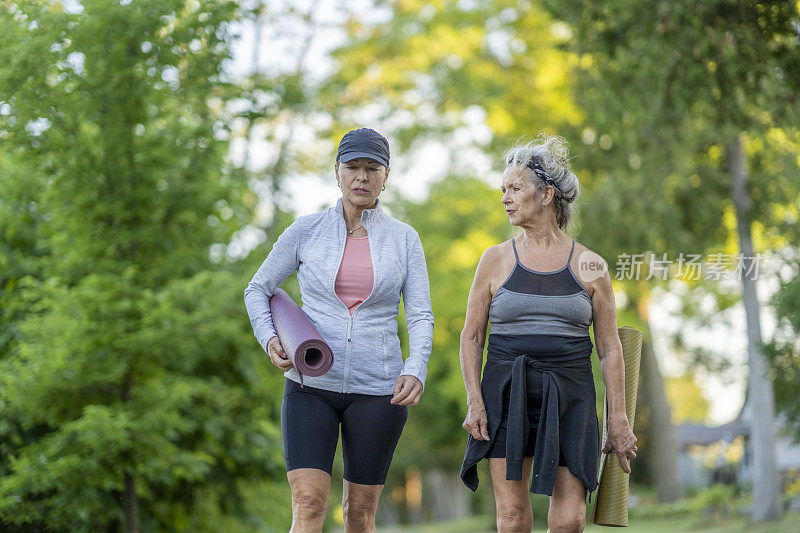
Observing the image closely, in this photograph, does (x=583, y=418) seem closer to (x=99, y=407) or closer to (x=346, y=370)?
(x=346, y=370)

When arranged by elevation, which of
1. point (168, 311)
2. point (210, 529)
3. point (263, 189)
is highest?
point (263, 189)

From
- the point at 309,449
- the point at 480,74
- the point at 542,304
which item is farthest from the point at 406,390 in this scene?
the point at 480,74

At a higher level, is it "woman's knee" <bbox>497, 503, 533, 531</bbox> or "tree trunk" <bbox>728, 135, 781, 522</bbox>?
"tree trunk" <bbox>728, 135, 781, 522</bbox>

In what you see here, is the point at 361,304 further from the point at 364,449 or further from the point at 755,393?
the point at 755,393

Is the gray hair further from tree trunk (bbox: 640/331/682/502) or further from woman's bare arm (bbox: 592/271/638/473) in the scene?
tree trunk (bbox: 640/331/682/502)

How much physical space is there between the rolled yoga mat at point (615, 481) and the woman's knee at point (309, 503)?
1.26 metres

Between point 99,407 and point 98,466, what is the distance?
1.85ft

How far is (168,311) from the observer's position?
884cm

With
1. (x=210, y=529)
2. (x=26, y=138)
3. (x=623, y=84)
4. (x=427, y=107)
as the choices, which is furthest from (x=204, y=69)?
(x=427, y=107)

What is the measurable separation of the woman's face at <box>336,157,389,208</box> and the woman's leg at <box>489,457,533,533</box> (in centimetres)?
128

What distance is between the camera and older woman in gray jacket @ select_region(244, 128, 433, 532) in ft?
12.7

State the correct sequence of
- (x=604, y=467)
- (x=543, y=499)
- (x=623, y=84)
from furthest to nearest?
(x=543, y=499) < (x=623, y=84) < (x=604, y=467)

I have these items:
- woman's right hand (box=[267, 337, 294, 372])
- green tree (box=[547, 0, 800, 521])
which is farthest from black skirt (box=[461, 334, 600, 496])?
green tree (box=[547, 0, 800, 521])

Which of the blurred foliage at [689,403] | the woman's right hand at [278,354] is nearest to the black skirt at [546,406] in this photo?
the woman's right hand at [278,354]
